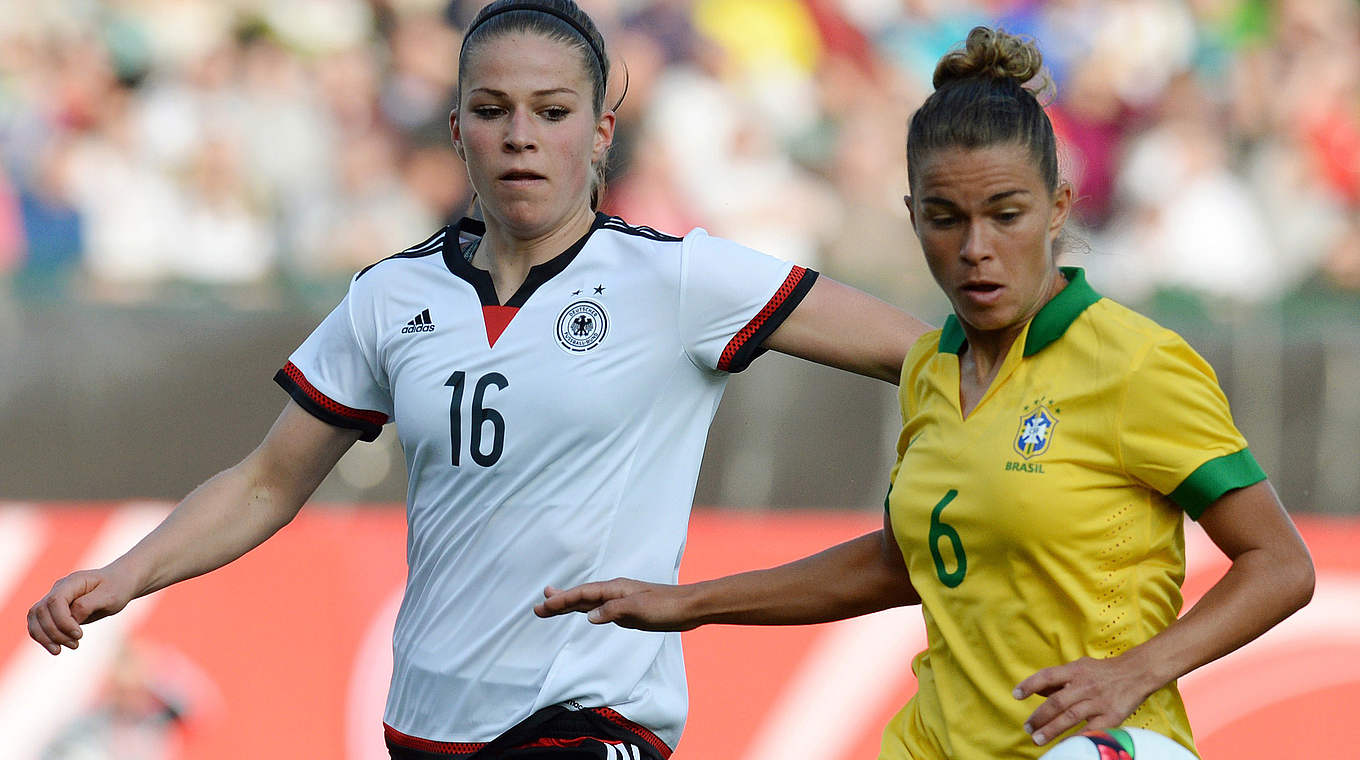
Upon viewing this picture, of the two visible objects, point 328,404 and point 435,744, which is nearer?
point 435,744

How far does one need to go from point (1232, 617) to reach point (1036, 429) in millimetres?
406

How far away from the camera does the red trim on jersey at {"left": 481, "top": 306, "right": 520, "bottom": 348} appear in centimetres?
333

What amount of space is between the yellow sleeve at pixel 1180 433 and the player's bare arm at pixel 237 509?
6.05 ft

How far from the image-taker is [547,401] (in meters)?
3.24

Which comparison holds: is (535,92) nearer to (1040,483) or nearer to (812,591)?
(812,591)

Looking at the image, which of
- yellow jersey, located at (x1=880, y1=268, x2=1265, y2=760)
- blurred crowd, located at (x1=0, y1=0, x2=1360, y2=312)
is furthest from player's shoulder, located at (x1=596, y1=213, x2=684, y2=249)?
blurred crowd, located at (x1=0, y1=0, x2=1360, y2=312)

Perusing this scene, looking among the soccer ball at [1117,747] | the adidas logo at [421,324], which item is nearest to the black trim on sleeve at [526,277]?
the adidas logo at [421,324]

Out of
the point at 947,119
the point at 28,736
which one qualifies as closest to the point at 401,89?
the point at 28,736

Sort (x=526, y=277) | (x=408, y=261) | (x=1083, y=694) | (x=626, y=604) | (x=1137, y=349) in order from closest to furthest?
(x=1083, y=694) < (x=1137, y=349) < (x=626, y=604) < (x=526, y=277) < (x=408, y=261)

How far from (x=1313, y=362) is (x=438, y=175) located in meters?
4.24

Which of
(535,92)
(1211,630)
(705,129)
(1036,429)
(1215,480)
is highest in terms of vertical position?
(705,129)

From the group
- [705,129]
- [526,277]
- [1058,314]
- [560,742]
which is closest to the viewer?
[1058,314]

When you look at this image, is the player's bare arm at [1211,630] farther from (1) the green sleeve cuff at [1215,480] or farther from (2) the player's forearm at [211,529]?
(2) the player's forearm at [211,529]

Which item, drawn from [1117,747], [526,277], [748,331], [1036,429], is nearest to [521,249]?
[526,277]
